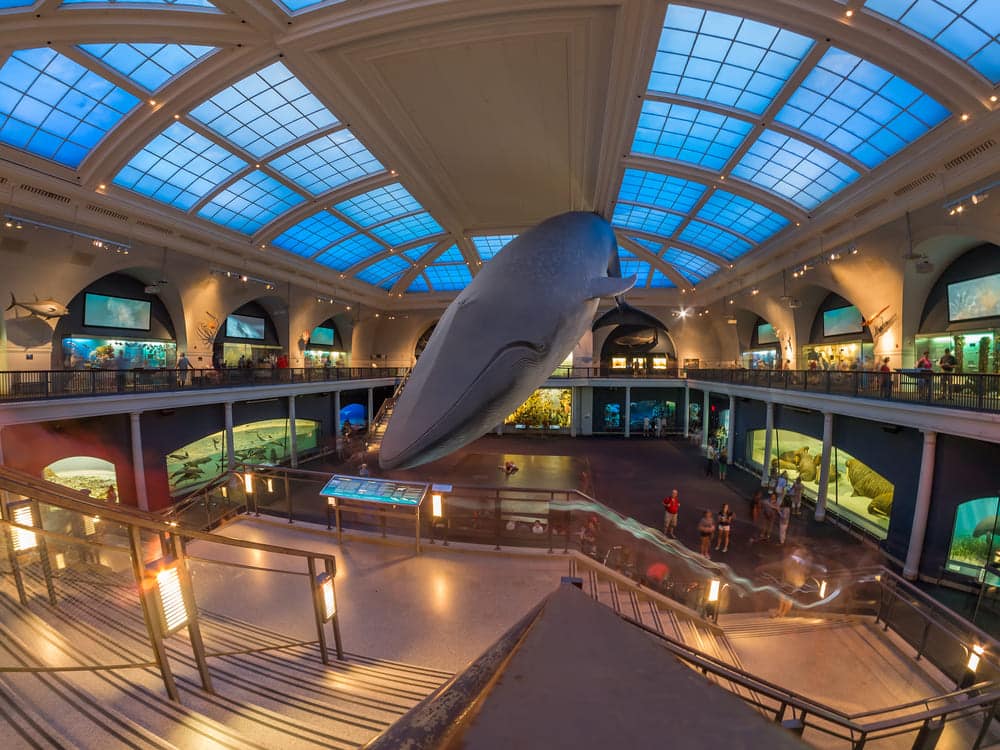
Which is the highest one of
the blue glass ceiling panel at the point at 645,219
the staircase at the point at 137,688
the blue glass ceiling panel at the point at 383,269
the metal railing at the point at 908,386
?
the blue glass ceiling panel at the point at 645,219

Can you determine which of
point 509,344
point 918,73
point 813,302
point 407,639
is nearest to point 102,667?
point 509,344

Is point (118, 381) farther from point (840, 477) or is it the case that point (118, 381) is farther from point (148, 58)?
point (840, 477)

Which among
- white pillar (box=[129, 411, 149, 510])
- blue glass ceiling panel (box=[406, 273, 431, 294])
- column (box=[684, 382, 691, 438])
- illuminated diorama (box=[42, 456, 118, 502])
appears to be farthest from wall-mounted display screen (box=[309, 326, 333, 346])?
column (box=[684, 382, 691, 438])

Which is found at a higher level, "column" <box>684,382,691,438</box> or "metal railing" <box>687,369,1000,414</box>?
"metal railing" <box>687,369,1000,414</box>

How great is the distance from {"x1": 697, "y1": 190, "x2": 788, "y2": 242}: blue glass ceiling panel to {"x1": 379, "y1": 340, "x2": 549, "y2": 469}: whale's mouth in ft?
60.2

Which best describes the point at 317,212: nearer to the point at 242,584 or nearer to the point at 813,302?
the point at 242,584

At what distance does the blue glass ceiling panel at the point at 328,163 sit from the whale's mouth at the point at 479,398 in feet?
48.3

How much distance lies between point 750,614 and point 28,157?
2179 cm

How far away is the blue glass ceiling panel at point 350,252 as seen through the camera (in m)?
24.9

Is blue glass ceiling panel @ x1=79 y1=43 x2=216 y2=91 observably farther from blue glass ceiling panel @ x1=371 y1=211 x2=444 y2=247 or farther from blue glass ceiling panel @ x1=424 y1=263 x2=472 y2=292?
blue glass ceiling panel @ x1=424 y1=263 x2=472 y2=292

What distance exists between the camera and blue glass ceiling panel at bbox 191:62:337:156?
12.2m

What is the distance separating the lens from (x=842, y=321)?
21797 millimetres

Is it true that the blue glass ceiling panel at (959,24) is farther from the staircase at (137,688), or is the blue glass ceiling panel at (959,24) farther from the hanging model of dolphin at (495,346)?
the staircase at (137,688)

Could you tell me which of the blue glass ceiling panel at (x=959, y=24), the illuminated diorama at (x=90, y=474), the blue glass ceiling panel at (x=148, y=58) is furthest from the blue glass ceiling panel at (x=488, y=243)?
the illuminated diorama at (x=90, y=474)
